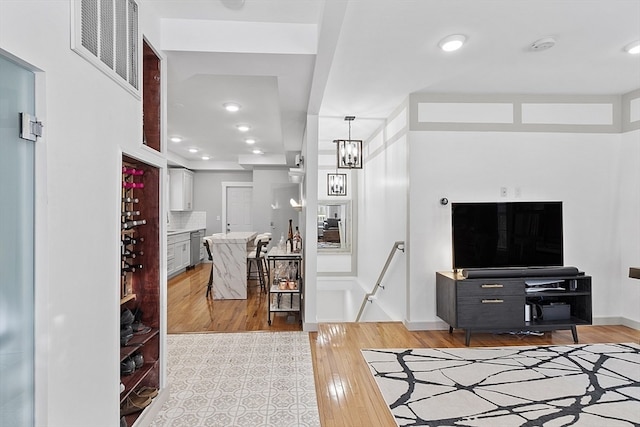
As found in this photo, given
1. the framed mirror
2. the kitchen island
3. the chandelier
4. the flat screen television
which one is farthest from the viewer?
the framed mirror

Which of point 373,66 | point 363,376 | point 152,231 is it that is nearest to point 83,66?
point 152,231

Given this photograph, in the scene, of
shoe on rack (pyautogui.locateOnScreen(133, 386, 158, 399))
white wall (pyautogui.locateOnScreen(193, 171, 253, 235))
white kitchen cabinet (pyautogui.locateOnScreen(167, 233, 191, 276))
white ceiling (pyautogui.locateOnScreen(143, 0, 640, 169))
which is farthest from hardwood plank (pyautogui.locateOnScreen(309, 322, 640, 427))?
white wall (pyautogui.locateOnScreen(193, 171, 253, 235))

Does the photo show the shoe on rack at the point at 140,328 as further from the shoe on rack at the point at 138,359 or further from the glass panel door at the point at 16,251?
the glass panel door at the point at 16,251

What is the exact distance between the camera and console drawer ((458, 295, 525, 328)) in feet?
11.5

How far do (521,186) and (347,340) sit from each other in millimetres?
2640

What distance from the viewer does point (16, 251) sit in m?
1.11

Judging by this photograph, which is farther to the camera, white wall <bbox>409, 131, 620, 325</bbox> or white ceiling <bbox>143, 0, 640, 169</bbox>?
white wall <bbox>409, 131, 620, 325</bbox>

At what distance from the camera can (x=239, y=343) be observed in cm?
353

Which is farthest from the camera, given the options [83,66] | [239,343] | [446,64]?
[239,343]

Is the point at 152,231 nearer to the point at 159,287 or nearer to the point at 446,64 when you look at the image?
the point at 159,287

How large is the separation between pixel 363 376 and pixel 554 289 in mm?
2348

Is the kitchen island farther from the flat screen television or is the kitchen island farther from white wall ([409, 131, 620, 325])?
the flat screen television

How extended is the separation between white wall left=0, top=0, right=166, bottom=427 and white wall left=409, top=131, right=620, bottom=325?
10.1 feet

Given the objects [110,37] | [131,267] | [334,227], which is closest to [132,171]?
[131,267]
